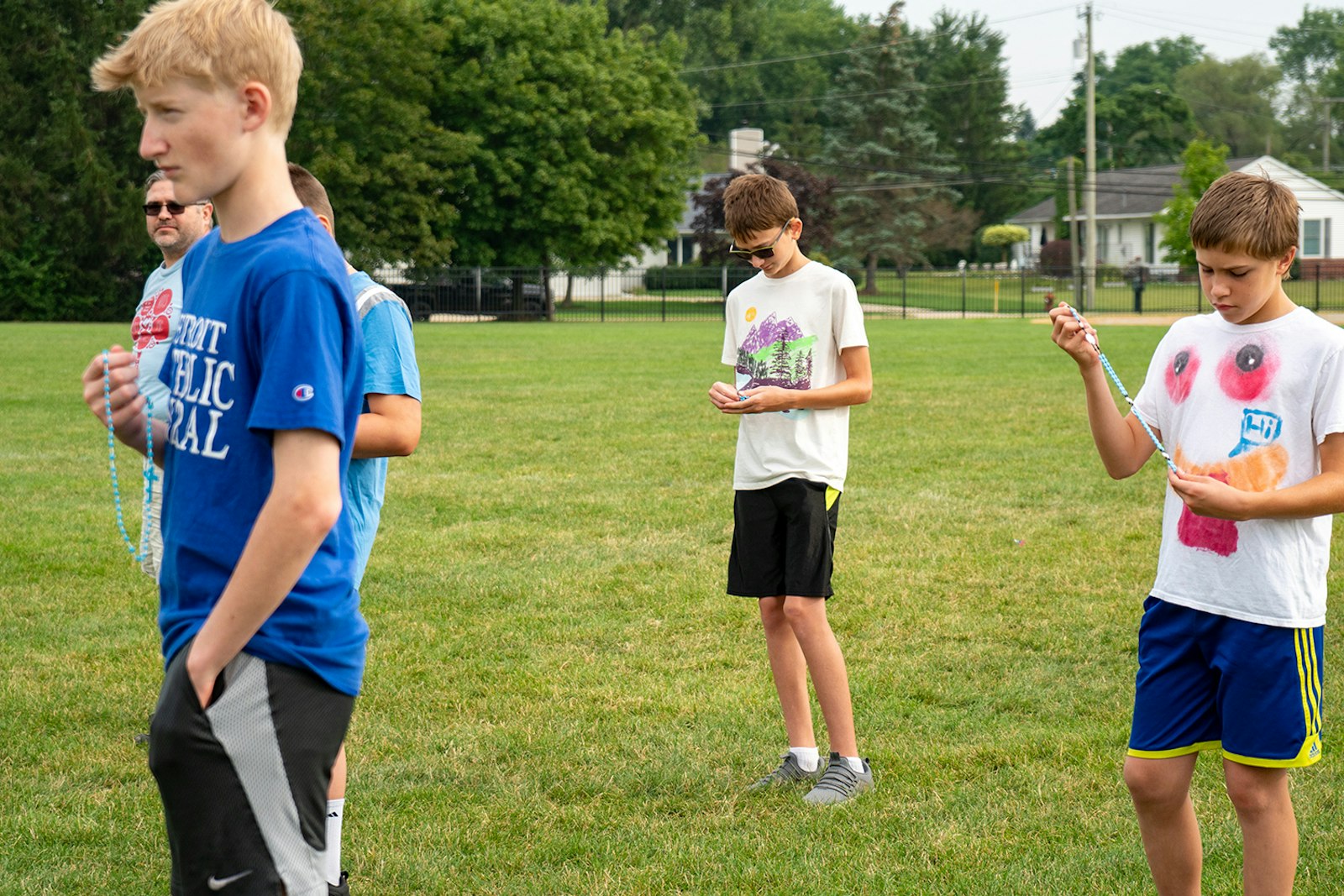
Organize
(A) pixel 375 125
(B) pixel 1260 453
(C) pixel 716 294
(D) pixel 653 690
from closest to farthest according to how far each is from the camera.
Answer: (B) pixel 1260 453
(D) pixel 653 690
(A) pixel 375 125
(C) pixel 716 294

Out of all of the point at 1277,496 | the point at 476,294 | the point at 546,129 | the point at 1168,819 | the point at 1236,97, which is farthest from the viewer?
the point at 1236,97

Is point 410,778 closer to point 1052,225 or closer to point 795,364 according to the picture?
point 795,364

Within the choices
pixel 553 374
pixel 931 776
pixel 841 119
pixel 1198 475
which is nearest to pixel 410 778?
pixel 931 776

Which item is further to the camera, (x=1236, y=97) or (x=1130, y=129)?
(x=1236, y=97)

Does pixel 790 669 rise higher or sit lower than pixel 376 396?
lower

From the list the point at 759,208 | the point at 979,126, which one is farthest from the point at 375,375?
the point at 979,126

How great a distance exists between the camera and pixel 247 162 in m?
2.05

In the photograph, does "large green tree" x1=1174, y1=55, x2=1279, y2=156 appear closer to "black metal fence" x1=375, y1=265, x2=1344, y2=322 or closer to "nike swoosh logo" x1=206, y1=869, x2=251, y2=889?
"black metal fence" x1=375, y1=265, x2=1344, y2=322

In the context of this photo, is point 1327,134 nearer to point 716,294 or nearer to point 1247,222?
point 716,294

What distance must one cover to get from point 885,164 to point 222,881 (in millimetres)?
70675

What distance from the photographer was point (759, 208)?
4.40m

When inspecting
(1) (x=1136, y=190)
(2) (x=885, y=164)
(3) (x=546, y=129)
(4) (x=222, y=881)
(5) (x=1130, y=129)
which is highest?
(5) (x=1130, y=129)

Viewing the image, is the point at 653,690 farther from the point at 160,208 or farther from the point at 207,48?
the point at 207,48

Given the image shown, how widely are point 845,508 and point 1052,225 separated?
7319 centimetres
